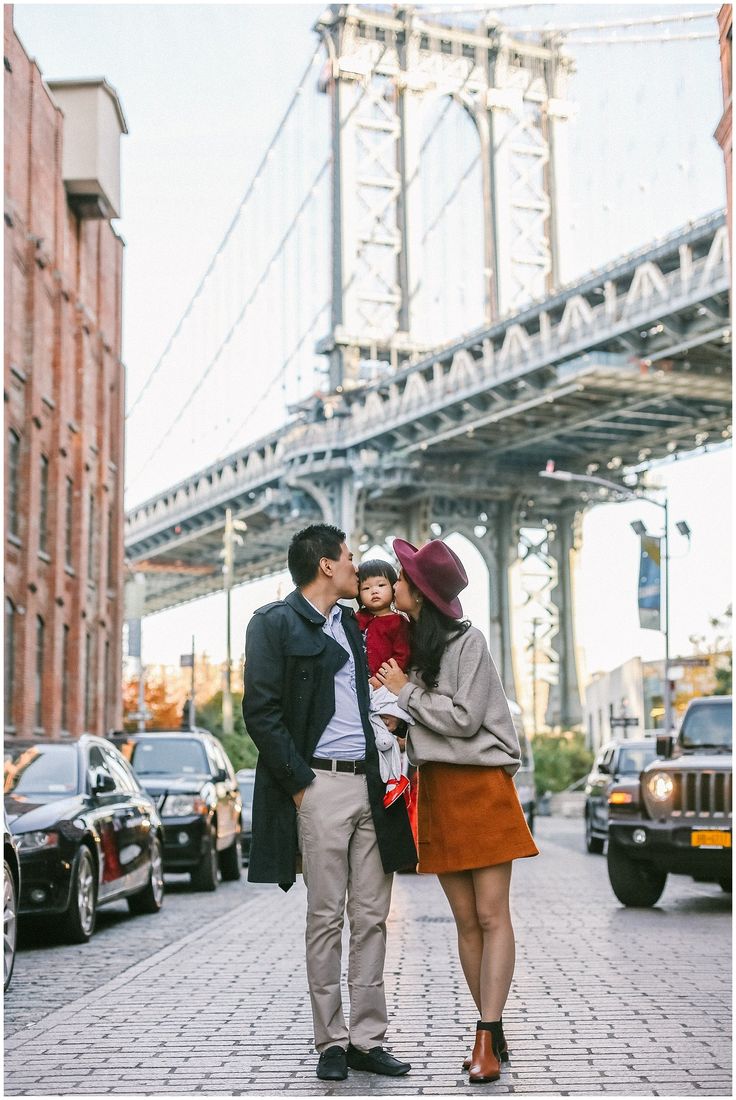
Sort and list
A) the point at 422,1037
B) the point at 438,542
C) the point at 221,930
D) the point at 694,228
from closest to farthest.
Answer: the point at 438,542
the point at 422,1037
the point at 221,930
the point at 694,228

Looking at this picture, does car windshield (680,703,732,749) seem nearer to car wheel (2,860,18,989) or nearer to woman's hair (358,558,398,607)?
car wheel (2,860,18,989)

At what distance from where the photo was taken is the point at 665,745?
1410cm

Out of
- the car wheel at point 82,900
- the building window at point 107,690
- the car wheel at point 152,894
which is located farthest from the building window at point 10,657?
the car wheel at point 82,900

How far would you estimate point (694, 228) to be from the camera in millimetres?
41344

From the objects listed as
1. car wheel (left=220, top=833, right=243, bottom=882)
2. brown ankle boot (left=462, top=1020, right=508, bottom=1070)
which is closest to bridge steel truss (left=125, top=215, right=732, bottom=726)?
car wheel (left=220, top=833, right=243, bottom=882)

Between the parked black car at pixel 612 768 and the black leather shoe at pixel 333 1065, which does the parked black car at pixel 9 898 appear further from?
the parked black car at pixel 612 768

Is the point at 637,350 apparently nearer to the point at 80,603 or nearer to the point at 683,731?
the point at 80,603

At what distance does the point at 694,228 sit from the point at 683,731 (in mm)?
27995

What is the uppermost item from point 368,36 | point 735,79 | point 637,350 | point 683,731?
point 368,36

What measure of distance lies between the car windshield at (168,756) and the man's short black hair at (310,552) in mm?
12240

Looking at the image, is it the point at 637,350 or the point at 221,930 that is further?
the point at 637,350

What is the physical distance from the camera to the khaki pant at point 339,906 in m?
6.01

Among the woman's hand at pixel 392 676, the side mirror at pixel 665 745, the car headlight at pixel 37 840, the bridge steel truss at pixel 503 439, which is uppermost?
the bridge steel truss at pixel 503 439

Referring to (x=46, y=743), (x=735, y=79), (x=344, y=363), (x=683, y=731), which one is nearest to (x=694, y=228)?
(x=344, y=363)
